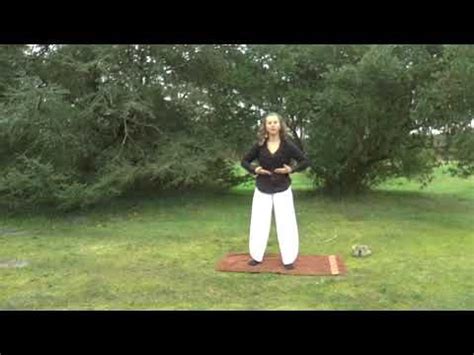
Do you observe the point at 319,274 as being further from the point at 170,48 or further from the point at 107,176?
the point at 170,48

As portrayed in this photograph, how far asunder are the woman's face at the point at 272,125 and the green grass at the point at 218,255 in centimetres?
161

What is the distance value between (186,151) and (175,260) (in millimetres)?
4443

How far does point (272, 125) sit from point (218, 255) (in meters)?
1.76

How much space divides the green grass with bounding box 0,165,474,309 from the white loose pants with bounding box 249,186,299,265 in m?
0.45

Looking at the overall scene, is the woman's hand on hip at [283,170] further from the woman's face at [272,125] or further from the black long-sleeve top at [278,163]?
the woman's face at [272,125]

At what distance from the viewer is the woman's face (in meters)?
6.87

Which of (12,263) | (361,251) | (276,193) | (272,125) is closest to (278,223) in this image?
(276,193)

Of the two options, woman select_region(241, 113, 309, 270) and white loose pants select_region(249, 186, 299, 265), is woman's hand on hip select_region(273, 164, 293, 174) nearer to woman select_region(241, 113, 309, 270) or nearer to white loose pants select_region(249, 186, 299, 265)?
woman select_region(241, 113, 309, 270)

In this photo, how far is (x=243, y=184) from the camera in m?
13.7

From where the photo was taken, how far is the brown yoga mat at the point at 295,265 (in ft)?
21.5

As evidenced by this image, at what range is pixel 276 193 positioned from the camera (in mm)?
6781

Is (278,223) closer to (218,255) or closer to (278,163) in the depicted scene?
(278,163)

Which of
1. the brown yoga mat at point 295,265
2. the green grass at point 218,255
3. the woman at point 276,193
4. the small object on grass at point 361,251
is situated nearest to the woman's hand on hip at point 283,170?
the woman at point 276,193
